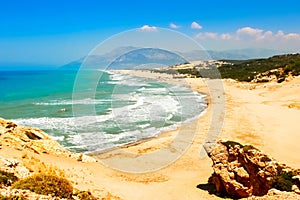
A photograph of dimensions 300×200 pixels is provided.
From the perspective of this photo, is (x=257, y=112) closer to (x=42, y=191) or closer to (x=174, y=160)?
(x=174, y=160)

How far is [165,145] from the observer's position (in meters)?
22.6

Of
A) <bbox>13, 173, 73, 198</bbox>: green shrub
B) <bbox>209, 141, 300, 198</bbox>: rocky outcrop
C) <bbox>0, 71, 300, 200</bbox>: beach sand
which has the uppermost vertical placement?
<bbox>13, 173, 73, 198</bbox>: green shrub

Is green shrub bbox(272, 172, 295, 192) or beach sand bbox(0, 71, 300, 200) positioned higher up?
green shrub bbox(272, 172, 295, 192)

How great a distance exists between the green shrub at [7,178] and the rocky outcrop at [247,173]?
7608 millimetres

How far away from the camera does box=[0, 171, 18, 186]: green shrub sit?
867 centimetres

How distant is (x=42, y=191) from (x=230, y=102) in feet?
127

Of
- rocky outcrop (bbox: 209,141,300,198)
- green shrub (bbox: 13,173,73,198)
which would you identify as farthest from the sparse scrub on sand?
green shrub (bbox: 13,173,73,198)

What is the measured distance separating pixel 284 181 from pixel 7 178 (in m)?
8.55

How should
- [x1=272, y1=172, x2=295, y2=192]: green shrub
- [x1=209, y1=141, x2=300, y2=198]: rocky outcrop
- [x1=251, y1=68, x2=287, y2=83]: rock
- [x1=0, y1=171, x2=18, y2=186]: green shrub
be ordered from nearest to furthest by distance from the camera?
[x1=0, y1=171, x2=18, y2=186]: green shrub
[x1=272, y1=172, x2=295, y2=192]: green shrub
[x1=209, y1=141, x2=300, y2=198]: rocky outcrop
[x1=251, y1=68, x2=287, y2=83]: rock

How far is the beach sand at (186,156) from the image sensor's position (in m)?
13.1

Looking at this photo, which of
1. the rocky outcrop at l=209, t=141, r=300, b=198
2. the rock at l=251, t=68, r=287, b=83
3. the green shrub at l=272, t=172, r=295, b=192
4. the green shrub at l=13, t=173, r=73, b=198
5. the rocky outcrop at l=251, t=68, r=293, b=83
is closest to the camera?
the green shrub at l=13, t=173, r=73, b=198

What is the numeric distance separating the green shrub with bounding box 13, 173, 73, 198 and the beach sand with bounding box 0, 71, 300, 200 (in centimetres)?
215

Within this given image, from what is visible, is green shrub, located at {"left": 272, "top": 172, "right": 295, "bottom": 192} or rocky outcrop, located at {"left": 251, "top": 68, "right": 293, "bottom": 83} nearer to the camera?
green shrub, located at {"left": 272, "top": 172, "right": 295, "bottom": 192}

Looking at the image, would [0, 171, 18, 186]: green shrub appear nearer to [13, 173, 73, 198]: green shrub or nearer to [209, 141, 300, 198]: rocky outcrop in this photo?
[13, 173, 73, 198]: green shrub
